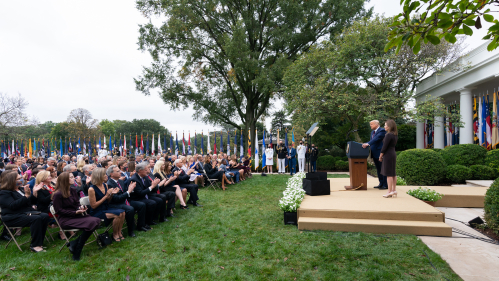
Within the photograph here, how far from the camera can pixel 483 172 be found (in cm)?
1077

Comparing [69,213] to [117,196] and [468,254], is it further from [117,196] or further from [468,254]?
[468,254]

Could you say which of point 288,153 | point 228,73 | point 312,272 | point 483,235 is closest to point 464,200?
point 483,235

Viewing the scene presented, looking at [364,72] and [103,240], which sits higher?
[364,72]

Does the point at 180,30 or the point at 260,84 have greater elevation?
the point at 180,30

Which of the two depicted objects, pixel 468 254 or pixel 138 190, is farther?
pixel 138 190

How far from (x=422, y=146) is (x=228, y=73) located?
17944 millimetres

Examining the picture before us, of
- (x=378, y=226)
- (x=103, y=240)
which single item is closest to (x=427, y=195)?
(x=378, y=226)

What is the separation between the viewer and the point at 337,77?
17281 millimetres

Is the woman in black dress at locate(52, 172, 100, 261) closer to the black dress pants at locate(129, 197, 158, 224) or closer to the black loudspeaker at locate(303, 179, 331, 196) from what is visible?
the black dress pants at locate(129, 197, 158, 224)

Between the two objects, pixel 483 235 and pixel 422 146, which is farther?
pixel 422 146

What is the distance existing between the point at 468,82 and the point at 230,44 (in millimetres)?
15413

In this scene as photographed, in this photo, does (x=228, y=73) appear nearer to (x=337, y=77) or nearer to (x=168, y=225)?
(x=337, y=77)

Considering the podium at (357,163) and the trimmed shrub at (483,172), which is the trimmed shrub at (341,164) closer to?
the trimmed shrub at (483,172)

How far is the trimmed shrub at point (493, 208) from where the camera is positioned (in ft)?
A: 15.6
